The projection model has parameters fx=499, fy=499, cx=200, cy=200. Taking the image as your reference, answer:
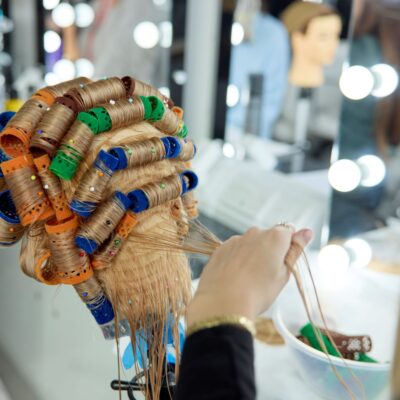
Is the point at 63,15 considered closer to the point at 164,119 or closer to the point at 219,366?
the point at 164,119

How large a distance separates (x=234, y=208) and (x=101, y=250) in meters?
0.70

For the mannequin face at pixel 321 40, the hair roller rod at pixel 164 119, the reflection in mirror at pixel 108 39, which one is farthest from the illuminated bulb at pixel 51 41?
the hair roller rod at pixel 164 119

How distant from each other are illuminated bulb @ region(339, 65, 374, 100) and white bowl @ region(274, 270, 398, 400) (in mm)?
393

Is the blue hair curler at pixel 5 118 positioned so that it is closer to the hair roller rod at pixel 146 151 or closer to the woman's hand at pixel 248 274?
the hair roller rod at pixel 146 151

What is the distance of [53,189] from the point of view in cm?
56

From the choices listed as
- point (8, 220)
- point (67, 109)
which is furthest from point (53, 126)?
point (8, 220)

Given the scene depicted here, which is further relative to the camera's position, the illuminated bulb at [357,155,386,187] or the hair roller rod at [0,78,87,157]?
the illuminated bulb at [357,155,386,187]

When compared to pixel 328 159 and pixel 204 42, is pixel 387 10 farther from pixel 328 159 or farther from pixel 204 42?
pixel 204 42

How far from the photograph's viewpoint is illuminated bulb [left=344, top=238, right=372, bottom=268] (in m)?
1.05

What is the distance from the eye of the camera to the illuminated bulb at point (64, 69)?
2083mm

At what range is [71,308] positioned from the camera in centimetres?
96

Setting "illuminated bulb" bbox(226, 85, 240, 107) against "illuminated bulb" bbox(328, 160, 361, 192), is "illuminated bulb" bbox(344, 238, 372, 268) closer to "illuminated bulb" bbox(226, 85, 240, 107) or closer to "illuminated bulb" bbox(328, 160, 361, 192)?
"illuminated bulb" bbox(328, 160, 361, 192)

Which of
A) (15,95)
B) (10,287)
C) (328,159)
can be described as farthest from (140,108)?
(15,95)

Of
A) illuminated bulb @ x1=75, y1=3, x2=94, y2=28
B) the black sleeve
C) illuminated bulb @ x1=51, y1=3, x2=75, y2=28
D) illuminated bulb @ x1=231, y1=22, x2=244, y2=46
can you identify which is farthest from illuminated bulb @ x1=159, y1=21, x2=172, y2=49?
the black sleeve
